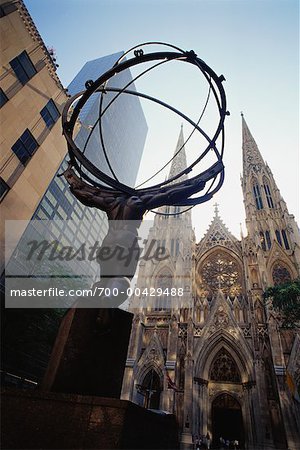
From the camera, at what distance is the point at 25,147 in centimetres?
1266

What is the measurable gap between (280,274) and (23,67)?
83.4ft

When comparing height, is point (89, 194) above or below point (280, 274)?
below

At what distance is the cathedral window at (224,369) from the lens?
19.9m

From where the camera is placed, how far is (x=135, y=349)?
21016 mm

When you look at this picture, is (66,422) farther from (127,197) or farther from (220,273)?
(220,273)

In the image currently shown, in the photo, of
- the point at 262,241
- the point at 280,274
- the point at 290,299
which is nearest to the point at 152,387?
the point at 290,299

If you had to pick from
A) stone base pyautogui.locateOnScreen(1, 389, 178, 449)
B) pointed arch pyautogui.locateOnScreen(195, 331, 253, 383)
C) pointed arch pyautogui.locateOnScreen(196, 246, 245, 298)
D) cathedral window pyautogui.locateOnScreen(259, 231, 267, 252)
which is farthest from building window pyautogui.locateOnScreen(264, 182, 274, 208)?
stone base pyautogui.locateOnScreen(1, 389, 178, 449)

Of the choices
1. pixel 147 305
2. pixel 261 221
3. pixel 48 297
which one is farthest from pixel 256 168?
pixel 48 297

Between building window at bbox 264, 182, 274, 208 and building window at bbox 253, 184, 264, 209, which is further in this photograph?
building window at bbox 253, 184, 264, 209

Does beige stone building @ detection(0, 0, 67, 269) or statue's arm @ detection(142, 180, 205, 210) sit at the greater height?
beige stone building @ detection(0, 0, 67, 269)

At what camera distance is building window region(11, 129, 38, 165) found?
39.7 feet

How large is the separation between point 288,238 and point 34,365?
2489cm

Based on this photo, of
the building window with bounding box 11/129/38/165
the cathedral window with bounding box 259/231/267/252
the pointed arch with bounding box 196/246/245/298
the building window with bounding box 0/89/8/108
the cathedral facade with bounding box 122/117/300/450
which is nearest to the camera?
the building window with bounding box 0/89/8/108

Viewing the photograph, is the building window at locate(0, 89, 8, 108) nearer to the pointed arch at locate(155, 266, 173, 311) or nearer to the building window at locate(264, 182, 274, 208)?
the pointed arch at locate(155, 266, 173, 311)
